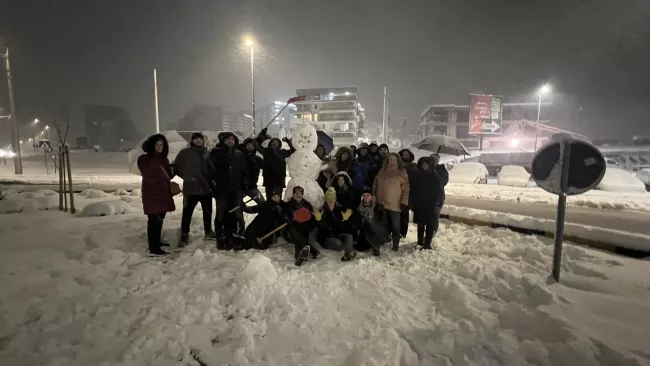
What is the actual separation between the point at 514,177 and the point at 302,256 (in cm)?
1722

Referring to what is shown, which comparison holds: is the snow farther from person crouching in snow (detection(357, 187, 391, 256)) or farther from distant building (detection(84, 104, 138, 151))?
distant building (detection(84, 104, 138, 151))

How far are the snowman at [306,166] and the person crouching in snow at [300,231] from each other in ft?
2.05

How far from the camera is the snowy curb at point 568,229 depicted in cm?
583

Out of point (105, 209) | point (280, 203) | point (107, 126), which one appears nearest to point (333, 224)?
point (280, 203)

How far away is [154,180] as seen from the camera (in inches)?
213

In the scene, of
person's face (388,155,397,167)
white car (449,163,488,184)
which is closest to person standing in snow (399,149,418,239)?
person's face (388,155,397,167)

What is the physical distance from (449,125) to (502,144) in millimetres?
8385

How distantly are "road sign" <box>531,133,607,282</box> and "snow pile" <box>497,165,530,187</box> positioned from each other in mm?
15672

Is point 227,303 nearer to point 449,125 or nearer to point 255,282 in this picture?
point 255,282

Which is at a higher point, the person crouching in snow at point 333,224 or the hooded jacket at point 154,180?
the hooded jacket at point 154,180

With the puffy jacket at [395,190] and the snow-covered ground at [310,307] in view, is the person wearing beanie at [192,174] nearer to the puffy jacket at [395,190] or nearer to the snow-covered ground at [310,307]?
the snow-covered ground at [310,307]

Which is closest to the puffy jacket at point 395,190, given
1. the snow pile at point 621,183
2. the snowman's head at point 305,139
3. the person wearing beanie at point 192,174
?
the snowman's head at point 305,139

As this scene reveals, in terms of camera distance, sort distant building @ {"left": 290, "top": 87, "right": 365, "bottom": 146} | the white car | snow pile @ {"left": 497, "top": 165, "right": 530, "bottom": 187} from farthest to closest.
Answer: distant building @ {"left": 290, "top": 87, "right": 365, "bottom": 146} < the white car < snow pile @ {"left": 497, "top": 165, "right": 530, "bottom": 187}

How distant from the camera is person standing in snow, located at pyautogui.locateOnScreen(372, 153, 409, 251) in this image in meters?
6.23
